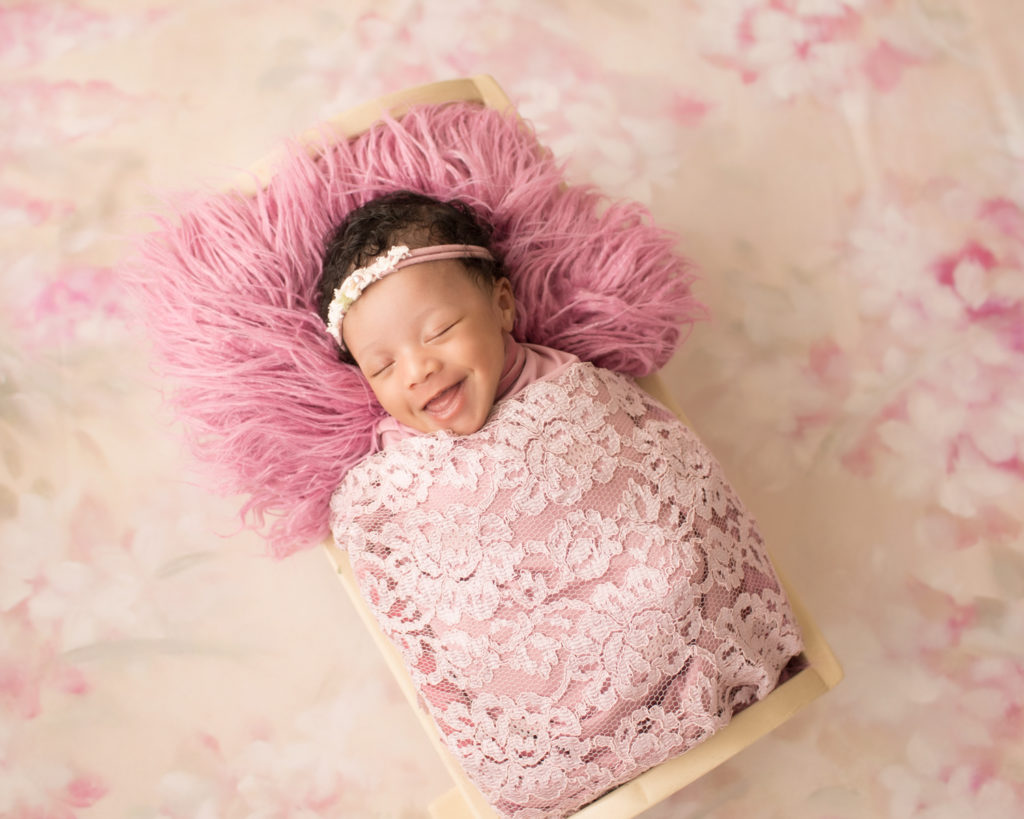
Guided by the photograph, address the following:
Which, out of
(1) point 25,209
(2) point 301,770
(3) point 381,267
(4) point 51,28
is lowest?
(2) point 301,770

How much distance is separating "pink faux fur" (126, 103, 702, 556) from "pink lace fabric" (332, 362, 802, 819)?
0.53ft

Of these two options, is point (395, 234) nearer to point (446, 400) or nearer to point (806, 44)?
point (446, 400)

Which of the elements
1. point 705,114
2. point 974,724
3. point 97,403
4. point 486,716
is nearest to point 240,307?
point 97,403

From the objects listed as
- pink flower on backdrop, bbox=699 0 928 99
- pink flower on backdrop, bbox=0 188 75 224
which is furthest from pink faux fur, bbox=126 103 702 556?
pink flower on backdrop, bbox=699 0 928 99

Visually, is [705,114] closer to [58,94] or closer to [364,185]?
[364,185]

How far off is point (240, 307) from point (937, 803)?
4.32 feet

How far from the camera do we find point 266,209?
125 cm

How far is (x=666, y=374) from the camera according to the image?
1.61m

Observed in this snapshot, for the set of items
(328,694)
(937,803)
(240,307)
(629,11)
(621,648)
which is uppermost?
(629,11)

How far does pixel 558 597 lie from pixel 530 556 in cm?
6

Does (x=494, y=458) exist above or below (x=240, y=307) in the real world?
below

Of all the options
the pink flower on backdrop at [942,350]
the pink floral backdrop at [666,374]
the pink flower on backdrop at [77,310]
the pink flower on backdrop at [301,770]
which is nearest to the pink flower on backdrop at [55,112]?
the pink floral backdrop at [666,374]

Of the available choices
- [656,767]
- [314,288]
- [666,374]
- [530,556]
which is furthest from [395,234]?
[656,767]

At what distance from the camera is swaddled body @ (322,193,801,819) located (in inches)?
42.6
